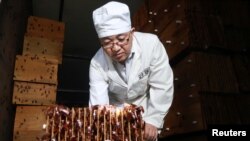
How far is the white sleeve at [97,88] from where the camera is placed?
1.66 meters

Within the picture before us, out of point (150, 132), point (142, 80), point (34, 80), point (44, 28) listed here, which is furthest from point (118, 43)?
point (44, 28)

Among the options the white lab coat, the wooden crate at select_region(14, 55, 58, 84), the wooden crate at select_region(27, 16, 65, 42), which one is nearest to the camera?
the white lab coat

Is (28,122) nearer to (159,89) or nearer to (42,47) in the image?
(42,47)

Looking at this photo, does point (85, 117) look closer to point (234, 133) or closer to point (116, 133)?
point (116, 133)

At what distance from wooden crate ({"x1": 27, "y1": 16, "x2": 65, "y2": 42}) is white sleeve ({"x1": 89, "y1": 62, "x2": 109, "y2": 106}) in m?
1.81

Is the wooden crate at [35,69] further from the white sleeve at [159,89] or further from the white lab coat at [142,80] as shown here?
the white sleeve at [159,89]

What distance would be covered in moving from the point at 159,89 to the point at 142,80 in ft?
0.40

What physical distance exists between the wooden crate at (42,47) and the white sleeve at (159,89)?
1.87 metres

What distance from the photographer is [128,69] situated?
5.50ft

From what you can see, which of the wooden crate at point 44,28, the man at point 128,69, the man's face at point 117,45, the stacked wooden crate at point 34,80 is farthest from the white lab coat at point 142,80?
the wooden crate at point 44,28

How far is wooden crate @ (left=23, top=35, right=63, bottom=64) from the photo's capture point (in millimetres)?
3211

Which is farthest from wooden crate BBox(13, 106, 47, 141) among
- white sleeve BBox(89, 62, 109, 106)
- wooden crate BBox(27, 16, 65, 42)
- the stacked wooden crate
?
white sleeve BBox(89, 62, 109, 106)

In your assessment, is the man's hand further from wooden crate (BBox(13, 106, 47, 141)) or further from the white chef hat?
wooden crate (BBox(13, 106, 47, 141))

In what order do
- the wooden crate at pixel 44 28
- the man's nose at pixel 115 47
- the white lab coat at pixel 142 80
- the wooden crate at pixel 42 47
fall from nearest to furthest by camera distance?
the man's nose at pixel 115 47
the white lab coat at pixel 142 80
the wooden crate at pixel 42 47
the wooden crate at pixel 44 28
